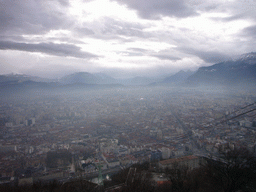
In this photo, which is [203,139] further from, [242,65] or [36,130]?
[242,65]

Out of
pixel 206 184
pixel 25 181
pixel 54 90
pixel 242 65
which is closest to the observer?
pixel 206 184

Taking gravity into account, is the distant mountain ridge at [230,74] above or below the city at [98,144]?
above

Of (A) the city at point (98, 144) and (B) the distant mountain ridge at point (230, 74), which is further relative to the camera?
(B) the distant mountain ridge at point (230, 74)

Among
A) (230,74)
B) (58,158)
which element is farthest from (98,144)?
(230,74)

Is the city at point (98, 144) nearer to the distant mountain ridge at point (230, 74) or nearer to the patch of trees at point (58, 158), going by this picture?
the patch of trees at point (58, 158)

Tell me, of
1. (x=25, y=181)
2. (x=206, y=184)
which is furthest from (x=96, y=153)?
(x=206, y=184)

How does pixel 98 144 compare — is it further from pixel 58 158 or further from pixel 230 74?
pixel 230 74

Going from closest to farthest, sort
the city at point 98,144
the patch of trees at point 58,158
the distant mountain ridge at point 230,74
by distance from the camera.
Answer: the city at point 98,144 < the patch of trees at point 58,158 < the distant mountain ridge at point 230,74

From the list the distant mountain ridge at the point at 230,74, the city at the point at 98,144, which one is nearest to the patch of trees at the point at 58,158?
the city at the point at 98,144

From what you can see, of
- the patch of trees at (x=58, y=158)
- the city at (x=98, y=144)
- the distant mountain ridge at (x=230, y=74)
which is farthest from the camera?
the distant mountain ridge at (x=230, y=74)

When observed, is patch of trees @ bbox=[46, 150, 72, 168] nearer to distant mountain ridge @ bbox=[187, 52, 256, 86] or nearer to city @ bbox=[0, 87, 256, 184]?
city @ bbox=[0, 87, 256, 184]

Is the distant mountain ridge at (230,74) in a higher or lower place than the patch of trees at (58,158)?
higher
